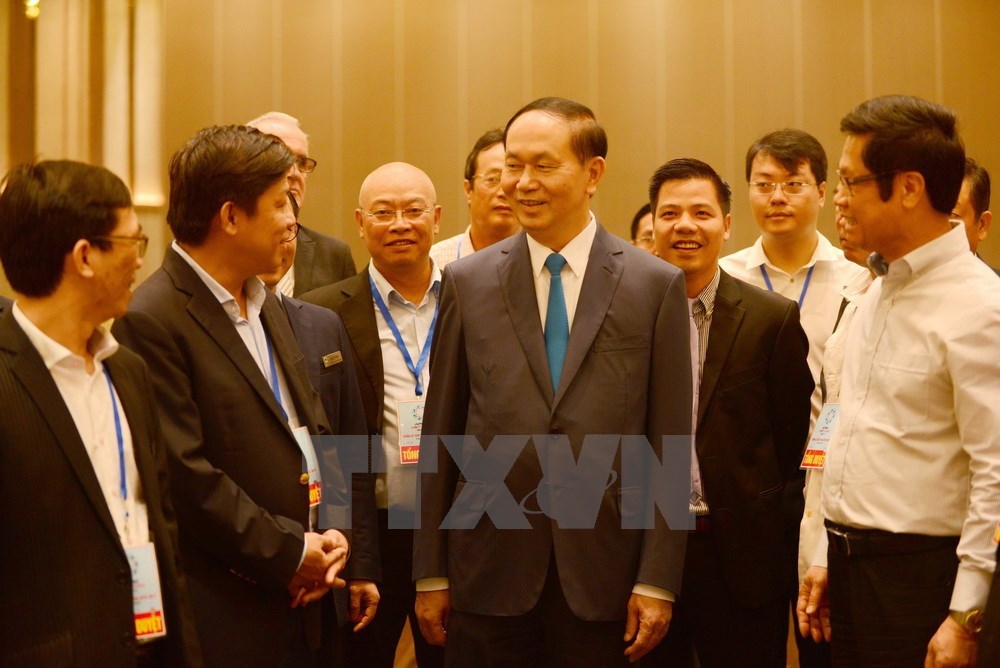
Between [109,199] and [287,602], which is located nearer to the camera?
[109,199]

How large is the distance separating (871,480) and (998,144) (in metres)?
4.04

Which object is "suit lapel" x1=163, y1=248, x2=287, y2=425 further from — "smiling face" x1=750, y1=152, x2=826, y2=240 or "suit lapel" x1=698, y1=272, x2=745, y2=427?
"smiling face" x1=750, y1=152, x2=826, y2=240

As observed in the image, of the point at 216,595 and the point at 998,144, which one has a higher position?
the point at 998,144

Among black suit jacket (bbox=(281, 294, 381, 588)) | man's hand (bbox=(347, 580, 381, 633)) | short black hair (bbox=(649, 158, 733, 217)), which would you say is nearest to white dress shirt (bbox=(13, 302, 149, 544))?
black suit jacket (bbox=(281, 294, 381, 588))

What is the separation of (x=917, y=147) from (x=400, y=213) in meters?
1.66

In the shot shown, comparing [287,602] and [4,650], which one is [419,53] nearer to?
[287,602]

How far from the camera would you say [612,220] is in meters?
5.58

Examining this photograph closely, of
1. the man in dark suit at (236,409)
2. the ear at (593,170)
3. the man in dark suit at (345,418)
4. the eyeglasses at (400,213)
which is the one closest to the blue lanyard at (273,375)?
the man in dark suit at (236,409)

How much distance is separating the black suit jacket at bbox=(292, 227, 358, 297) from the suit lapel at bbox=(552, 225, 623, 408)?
1.53m

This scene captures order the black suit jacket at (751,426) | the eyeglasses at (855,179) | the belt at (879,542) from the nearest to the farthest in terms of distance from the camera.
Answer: the belt at (879,542) < the eyeglasses at (855,179) < the black suit jacket at (751,426)

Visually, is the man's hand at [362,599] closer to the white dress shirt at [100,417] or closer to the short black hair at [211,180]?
the white dress shirt at [100,417]

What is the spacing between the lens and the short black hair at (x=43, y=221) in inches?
72.5

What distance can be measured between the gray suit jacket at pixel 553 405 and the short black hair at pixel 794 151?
1415 millimetres

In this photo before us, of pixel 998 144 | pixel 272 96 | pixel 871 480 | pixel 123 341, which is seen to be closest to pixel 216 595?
pixel 123 341
